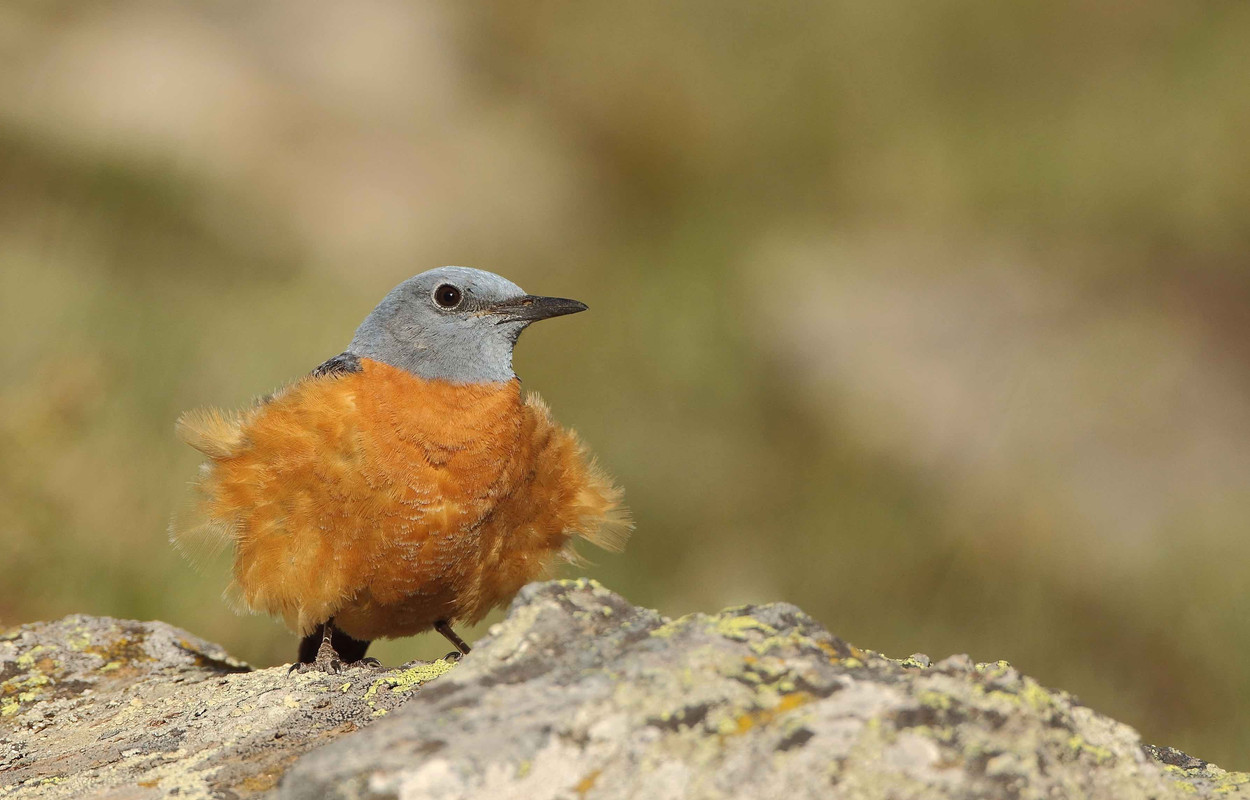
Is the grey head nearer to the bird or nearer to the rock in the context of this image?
the bird

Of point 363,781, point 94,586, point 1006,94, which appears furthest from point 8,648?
point 1006,94

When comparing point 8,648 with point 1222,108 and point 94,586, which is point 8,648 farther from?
point 1222,108

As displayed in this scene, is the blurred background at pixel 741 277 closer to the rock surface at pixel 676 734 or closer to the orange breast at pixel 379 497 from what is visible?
the orange breast at pixel 379 497

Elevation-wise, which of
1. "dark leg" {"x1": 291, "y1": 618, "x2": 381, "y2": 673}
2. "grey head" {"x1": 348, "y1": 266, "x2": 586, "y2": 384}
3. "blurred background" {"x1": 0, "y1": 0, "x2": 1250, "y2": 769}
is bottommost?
"dark leg" {"x1": 291, "y1": 618, "x2": 381, "y2": 673}

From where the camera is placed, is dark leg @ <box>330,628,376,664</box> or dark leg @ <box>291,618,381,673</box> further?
dark leg @ <box>330,628,376,664</box>

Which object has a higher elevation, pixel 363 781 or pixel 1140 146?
pixel 1140 146

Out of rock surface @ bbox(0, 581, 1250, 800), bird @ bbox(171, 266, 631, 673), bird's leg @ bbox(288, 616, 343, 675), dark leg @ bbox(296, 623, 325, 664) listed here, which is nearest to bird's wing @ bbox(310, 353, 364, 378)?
bird @ bbox(171, 266, 631, 673)

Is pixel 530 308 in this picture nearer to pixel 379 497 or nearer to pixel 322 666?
pixel 379 497

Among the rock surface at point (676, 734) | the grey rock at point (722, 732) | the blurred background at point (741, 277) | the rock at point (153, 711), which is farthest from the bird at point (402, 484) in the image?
the grey rock at point (722, 732)
